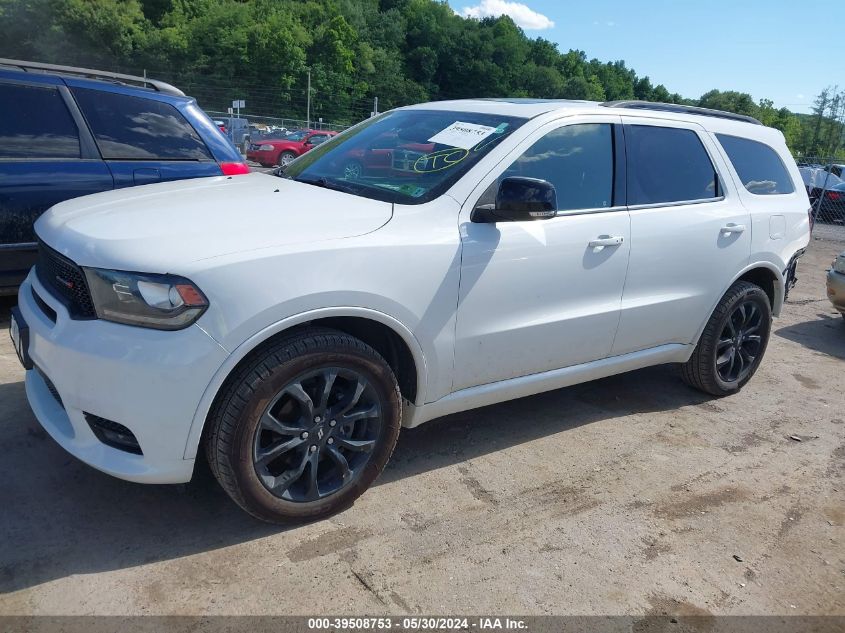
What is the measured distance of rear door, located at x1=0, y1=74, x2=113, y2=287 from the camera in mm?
4414

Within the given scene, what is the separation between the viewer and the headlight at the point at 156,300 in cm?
230

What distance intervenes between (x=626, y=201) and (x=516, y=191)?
105cm

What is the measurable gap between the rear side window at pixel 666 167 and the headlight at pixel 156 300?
2447 mm

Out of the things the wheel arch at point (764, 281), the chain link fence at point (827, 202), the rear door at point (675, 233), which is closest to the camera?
the rear door at point (675, 233)

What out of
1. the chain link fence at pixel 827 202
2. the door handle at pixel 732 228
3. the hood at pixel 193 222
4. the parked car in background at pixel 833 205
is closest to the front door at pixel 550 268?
the hood at pixel 193 222

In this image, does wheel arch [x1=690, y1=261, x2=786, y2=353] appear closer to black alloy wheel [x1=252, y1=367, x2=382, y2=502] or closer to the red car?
black alloy wheel [x1=252, y1=367, x2=382, y2=502]

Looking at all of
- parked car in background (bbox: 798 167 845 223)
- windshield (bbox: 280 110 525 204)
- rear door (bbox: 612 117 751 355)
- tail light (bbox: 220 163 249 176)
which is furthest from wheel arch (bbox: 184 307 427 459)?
Result: parked car in background (bbox: 798 167 845 223)

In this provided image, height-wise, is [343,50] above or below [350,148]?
above

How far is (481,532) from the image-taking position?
284cm

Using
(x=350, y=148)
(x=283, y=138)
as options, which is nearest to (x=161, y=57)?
(x=283, y=138)

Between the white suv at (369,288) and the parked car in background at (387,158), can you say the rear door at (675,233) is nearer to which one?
the white suv at (369,288)

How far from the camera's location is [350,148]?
12.3 feet

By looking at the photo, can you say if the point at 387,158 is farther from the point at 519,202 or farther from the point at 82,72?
the point at 82,72

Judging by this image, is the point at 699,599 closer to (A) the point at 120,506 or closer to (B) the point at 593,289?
(B) the point at 593,289
